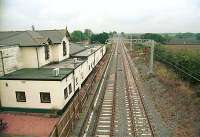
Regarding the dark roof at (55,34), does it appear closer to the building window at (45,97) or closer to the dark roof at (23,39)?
the dark roof at (23,39)

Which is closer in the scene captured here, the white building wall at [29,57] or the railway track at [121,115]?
the railway track at [121,115]

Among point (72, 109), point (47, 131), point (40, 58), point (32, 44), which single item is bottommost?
point (47, 131)

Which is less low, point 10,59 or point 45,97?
point 10,59

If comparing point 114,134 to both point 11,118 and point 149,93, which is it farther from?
point 149,93

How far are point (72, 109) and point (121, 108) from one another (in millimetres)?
6060

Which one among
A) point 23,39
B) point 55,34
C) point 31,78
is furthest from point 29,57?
point 55,34

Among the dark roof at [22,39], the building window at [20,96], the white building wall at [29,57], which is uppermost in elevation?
the dark roof at [22,39]

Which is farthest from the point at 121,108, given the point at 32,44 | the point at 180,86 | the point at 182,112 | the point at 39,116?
the point at 32,44

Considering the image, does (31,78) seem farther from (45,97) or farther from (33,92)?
(45,97)

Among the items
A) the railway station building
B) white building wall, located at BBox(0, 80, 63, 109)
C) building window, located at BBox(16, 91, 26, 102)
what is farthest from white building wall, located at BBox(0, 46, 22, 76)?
building window, located at BBox(16, 91, 26, 102)

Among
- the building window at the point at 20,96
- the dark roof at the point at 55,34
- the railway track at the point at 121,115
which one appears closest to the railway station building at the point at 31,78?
the building window at the point at 20,96

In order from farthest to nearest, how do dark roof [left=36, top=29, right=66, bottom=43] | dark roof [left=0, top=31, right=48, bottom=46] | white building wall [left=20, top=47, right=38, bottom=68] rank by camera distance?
dark roof [left=36, top=29, right=66, bottom=43]
dark roof [left=0, top=31, right=48, bottom=46]
white building wall [left=20, top=47, right=38, bottom=68]

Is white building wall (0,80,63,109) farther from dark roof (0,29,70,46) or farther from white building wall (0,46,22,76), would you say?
A: dark roof (0,29,70,46)

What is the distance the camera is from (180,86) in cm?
2711
